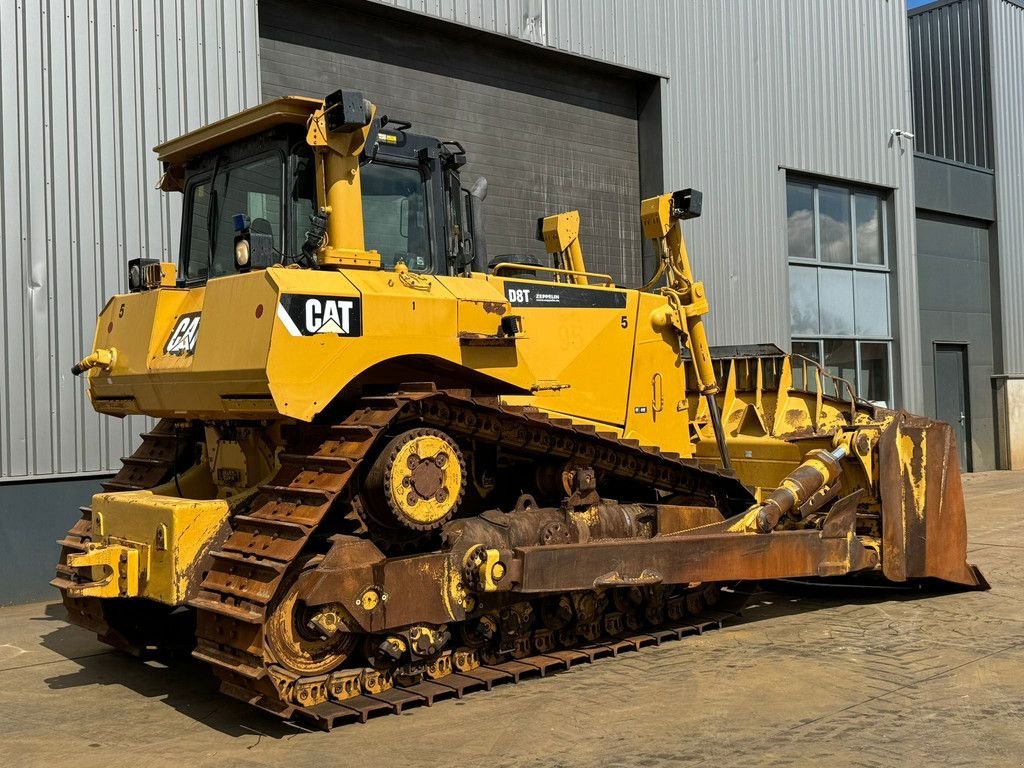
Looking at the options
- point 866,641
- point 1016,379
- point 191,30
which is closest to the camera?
point 866,641

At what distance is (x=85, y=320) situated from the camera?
9773 millimetres

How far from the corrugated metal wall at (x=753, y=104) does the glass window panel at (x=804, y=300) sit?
22.2 inches

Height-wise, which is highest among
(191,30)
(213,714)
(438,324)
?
(191,30)

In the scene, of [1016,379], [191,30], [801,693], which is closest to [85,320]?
[191,30]

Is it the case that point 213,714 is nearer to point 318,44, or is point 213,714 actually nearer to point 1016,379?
point 318,44

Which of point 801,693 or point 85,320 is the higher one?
point 85,320

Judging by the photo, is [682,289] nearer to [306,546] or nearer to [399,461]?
[399,461]

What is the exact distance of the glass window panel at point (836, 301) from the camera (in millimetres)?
17391

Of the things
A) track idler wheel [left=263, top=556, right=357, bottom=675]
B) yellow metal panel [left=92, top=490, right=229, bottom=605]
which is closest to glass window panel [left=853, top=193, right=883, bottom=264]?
track idler wheel [left=263, top=556, right=357, bottom=675]

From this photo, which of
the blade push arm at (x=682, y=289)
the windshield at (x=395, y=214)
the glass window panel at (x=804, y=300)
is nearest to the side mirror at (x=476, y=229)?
the windshield at (x=395, y=214)

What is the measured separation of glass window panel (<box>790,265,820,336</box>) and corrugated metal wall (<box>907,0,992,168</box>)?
6.31 meters

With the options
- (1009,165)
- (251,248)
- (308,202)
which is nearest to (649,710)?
(251,248)

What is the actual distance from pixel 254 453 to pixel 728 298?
10.1 metres

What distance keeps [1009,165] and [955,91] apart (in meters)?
Result: 1.94
